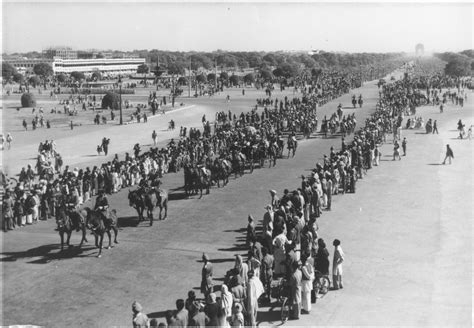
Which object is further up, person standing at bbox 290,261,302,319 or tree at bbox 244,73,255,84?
tree at bbox 244,73,255,84

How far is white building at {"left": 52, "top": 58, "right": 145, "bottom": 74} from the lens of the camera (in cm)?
15255

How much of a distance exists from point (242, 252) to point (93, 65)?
15581 centimetres

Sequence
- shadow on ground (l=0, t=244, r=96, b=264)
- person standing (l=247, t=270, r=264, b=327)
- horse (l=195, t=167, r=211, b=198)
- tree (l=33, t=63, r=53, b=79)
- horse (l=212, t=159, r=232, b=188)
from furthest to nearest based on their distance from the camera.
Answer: tree (l=33, t=63, r=53, b=79) → horse (l=212, t=159, r=232, b=188) → horse (l=195, t=167, r=211, b=198) → shadow on ground (l=0, t=244, r=96, b=264) → person standing (l=247, t=270, r=264, b=327)

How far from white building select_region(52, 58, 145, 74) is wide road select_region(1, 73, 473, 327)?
457 ft

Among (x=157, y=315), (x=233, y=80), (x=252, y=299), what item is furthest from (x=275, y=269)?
(x=233, y=80)

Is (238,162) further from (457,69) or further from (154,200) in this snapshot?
(457,69)

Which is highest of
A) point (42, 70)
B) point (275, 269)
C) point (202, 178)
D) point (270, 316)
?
point (42, 70)

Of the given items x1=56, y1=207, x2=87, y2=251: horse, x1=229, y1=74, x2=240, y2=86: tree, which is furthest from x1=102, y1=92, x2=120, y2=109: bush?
x1=56, y1=207, x2=87, y2=251: horse

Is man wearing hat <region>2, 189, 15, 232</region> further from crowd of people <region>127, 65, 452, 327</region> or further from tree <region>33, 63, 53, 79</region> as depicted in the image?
tree <region>33, 63, 53, 79</region>

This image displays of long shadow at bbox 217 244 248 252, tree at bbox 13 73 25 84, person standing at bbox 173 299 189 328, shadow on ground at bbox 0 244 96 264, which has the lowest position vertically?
shadow on ground at bbox 0 244 96 264

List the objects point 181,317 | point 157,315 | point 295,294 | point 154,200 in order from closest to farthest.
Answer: point 181,317 < point 295,294 < point 157,315 < point 154,200

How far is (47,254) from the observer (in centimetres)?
1493

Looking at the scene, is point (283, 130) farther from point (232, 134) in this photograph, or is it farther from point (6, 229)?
point (6, 229)

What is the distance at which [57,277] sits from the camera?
13.2 meters
